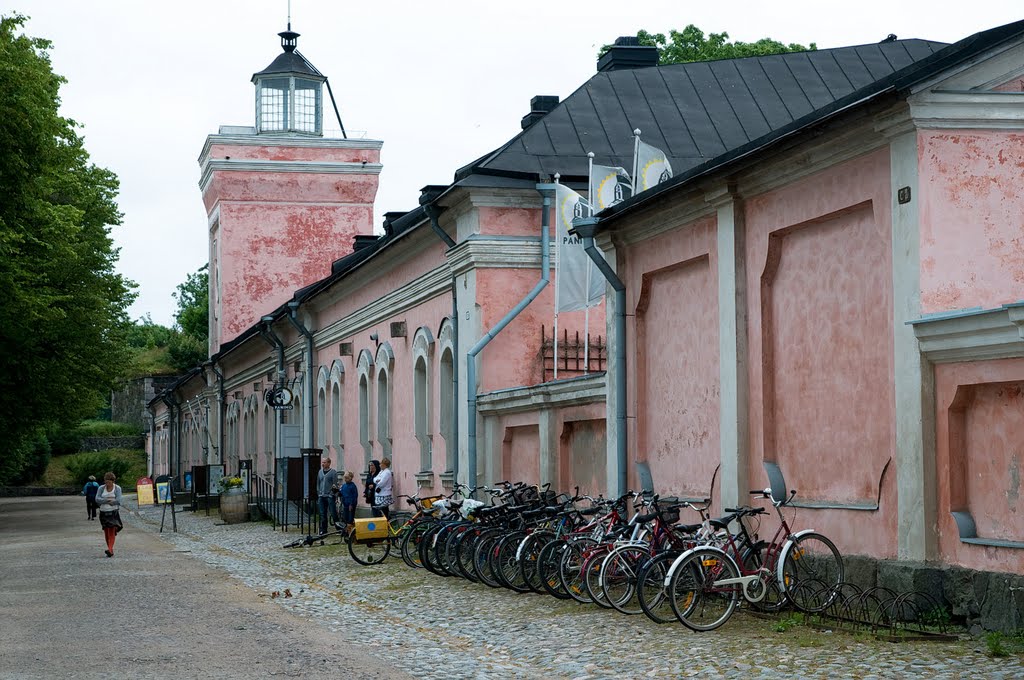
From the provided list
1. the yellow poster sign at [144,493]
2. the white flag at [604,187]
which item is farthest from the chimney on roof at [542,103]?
the yellow poster sign at [144,493]

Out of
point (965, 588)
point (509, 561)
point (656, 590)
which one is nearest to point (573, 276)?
point (509, 561)

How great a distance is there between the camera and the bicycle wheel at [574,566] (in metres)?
13.6

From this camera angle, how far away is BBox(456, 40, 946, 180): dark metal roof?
71.3 ft

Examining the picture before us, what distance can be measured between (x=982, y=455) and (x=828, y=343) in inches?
94.2

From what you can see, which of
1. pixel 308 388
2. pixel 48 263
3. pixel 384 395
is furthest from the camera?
pixel 308 388

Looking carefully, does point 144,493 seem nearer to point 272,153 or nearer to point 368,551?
point 272,153

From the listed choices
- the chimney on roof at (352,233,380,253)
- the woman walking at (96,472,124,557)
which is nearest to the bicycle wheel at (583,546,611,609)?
the woman walking at (96,472,124,557)

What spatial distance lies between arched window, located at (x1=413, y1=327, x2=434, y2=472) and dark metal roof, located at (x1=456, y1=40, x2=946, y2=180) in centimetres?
433

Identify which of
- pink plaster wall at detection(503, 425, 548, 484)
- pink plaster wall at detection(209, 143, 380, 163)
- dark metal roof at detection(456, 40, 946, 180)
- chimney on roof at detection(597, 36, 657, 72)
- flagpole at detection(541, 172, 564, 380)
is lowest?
pink plaster wall at detection(503, 425, 548, 484)

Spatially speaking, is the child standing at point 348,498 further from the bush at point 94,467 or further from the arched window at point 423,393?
the bush at point 94,467

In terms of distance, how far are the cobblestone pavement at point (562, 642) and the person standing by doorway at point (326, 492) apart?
10342 millimetres

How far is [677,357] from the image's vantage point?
15492mm

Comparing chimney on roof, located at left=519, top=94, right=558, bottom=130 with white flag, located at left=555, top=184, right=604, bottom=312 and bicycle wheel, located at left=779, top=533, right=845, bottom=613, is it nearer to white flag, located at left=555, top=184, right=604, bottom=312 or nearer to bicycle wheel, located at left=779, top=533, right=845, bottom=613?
white flag, located at left=555, top=184, right=604, bottom=312

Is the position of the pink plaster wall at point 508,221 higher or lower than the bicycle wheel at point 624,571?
higher
